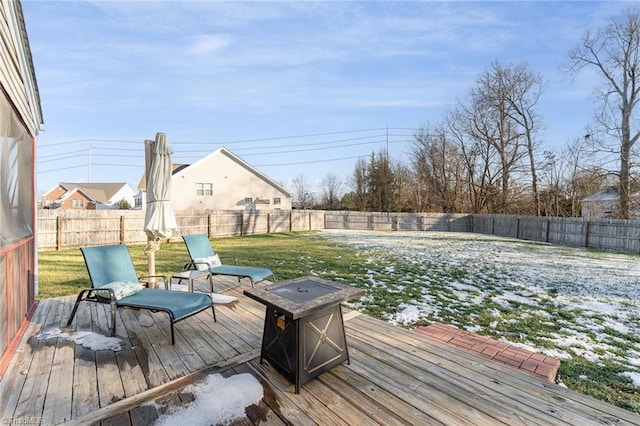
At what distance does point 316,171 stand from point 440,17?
27785mm

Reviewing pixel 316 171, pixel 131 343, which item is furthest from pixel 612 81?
pixel 316 171

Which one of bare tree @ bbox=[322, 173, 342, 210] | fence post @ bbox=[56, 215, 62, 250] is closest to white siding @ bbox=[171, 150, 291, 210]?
bare tree @ bbox=[322, 173, 342, 210]

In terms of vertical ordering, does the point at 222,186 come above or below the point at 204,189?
above

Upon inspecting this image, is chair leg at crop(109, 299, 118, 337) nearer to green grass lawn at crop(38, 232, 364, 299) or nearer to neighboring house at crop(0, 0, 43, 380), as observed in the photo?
neighboring house at crop(0, 0, 43, 380)

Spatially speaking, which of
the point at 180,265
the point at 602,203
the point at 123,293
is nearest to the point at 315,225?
the point at 180,265

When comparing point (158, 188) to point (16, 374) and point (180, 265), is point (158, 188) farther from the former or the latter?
point (180, 265)

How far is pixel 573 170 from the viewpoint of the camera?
667 inches

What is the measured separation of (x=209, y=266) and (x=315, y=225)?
16801mm

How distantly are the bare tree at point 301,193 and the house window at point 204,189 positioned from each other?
12.4 m

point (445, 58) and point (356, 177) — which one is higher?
point (445, 58)

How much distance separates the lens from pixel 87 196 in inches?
1481

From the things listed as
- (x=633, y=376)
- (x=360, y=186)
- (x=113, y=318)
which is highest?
(x=360, y=186)

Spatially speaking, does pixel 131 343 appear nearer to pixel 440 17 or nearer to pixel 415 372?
pixel 415 372

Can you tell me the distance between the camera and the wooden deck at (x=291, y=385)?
6.14 ft
